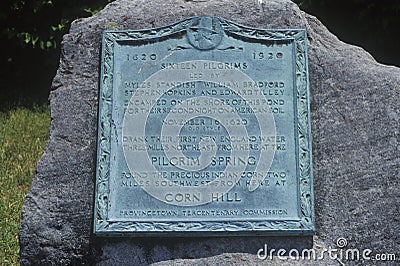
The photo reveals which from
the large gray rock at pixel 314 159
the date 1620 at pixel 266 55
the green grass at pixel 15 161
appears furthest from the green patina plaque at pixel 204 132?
the green grass at pixel 15 161

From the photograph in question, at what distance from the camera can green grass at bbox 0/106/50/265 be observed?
206 inches

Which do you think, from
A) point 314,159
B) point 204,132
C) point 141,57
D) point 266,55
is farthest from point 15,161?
point 314,159

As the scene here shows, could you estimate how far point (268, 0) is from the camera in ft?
13.9

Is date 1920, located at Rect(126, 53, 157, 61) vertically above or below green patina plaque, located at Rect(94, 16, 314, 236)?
above

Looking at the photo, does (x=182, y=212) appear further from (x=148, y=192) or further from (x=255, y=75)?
(x=255, y=75)

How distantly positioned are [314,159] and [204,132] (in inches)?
26.7

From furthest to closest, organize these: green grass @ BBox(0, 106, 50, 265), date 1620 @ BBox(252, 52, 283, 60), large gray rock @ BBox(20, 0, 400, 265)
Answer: green grass @ BBox(0, 106, 50, 265) → date 1620 @ BBox(252, 52, 283, 60) → large gray rock @ BBox(20, 0, 400, 265)

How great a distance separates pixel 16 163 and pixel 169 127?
3010mm

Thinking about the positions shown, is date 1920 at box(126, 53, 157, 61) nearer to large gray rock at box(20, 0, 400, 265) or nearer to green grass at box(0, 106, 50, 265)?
large gray rock at box(20, 0, 400, 265)

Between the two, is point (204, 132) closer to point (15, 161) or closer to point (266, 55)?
point (266, 55)

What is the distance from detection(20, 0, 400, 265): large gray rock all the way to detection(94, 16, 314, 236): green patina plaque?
11cm

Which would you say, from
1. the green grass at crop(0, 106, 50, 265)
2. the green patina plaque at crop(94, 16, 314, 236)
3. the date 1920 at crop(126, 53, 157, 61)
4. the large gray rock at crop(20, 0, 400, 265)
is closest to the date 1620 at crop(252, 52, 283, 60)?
the green patina plaque at crop(94, 16, 314, 236)

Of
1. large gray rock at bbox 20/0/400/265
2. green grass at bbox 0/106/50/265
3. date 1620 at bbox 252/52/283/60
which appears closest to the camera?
large gray rock at bbox 20/0/400/265

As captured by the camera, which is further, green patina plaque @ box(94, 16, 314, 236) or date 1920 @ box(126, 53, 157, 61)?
date 1920 @ box(126, 53, 157, 61)
